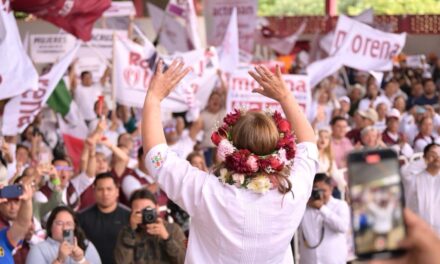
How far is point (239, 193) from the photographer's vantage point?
13.4 ft

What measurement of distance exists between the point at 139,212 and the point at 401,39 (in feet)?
32.0

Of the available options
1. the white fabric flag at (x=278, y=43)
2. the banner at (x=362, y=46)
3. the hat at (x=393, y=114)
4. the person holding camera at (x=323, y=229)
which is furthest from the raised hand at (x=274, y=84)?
the white fabric flag at (x=278, y=43)

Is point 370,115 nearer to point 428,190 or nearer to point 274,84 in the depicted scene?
point 428,190

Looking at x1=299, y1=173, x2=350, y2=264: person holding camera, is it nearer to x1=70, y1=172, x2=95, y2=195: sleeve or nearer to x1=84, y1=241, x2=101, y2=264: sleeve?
x1=70, y1=172, x2=95, y2=195: sleeve

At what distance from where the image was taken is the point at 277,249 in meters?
4.17

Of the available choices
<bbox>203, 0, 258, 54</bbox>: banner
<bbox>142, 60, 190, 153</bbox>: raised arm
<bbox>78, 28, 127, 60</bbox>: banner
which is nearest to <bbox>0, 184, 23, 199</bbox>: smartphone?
<bbox>142, 60, 190, 153</bbox>: raised arm

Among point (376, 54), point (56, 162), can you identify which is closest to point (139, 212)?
point (56, 162)

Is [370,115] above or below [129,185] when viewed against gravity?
below

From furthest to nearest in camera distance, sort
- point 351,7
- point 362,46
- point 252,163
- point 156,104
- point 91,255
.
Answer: point 351,7 < point 362,46 < point 91,255 < point 156,104 < point 252,163

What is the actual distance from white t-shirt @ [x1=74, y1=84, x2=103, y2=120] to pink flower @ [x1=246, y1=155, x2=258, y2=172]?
1025 centimetres

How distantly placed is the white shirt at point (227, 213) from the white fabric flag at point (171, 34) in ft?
38.4

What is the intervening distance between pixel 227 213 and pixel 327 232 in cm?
432

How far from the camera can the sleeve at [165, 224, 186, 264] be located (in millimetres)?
6570

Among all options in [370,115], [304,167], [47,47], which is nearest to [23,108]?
[47,47]
